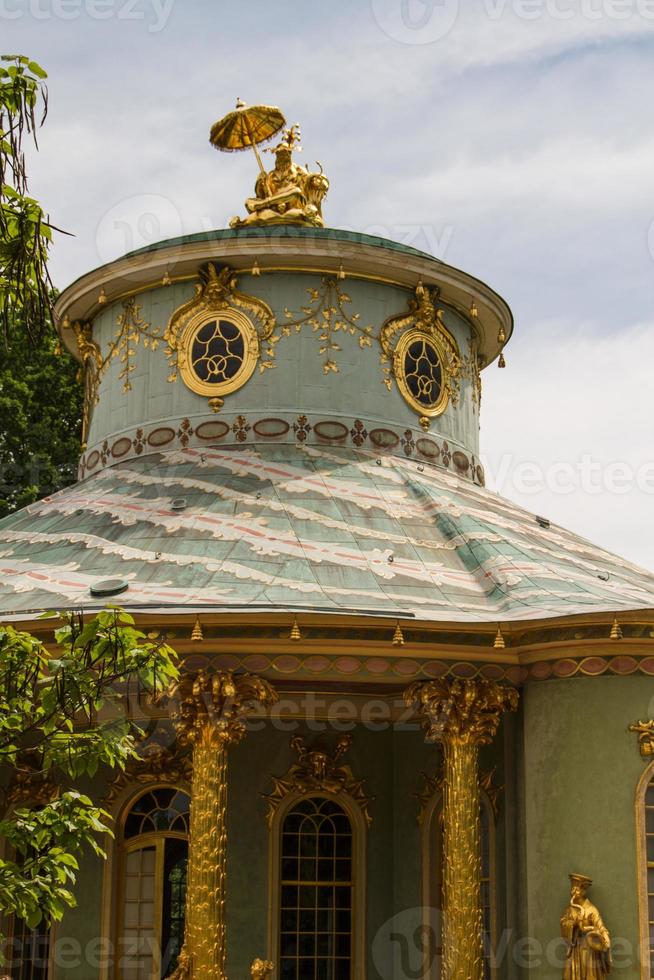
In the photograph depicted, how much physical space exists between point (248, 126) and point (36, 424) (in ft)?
37.1

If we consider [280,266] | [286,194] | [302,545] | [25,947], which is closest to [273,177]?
[286,194]

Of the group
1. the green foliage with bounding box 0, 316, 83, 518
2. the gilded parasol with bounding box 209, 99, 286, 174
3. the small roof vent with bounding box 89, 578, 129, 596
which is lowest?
the small roof vent with bounding box 89, 578, 129, 596

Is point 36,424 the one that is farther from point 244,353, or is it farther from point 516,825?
point 516,825

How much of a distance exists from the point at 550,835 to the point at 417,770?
255 cm

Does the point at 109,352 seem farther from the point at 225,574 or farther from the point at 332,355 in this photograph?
the point at 225,574

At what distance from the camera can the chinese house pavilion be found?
16203 millimetres

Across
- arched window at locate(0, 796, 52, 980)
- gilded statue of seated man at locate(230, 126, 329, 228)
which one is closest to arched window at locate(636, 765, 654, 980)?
arched window at locate(0, 796, 52, 980)

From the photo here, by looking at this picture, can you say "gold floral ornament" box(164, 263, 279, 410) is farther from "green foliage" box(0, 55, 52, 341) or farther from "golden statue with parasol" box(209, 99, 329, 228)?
"green foliage" box(0, 55, 52, 341)

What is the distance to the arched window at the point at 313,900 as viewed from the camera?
17984mm

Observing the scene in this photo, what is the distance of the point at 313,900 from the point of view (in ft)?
59.3

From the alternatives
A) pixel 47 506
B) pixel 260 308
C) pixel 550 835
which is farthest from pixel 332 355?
pixel 550 835

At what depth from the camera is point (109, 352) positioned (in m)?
22.9

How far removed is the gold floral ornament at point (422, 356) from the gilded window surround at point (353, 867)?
613 centimetres

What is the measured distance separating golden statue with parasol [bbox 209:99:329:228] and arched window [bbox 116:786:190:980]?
9440 millimetres
